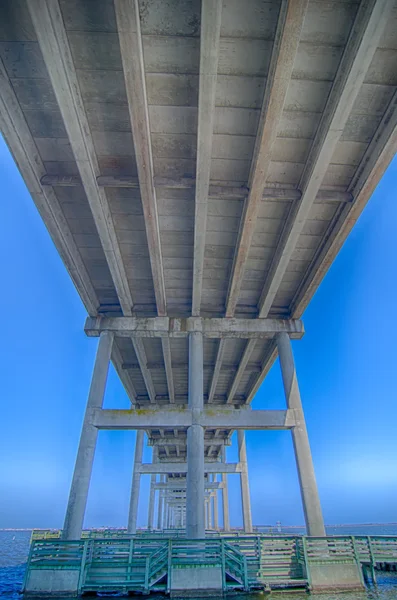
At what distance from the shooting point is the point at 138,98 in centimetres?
675

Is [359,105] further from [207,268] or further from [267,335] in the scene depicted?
[267,335]

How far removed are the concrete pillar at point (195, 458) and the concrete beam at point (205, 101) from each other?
189 inches

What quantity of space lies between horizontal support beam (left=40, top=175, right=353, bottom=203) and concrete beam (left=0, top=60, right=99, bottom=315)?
37cm

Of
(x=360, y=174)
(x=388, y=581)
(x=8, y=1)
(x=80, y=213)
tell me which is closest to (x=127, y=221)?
(x=80, y=213)

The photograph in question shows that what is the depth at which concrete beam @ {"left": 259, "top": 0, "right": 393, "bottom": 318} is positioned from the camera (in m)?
5.65

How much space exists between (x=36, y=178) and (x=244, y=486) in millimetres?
25586

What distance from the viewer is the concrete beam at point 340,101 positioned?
222 inches

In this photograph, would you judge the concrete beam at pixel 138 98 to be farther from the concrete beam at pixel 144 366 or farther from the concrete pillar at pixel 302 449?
the concrete pillar at pixel 302 449

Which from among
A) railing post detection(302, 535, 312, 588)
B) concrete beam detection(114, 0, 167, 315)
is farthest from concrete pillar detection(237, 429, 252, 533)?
concrete beam detection(114, 0, 167, 315)

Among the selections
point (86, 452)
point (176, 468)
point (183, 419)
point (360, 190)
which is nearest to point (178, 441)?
point (176, 468)

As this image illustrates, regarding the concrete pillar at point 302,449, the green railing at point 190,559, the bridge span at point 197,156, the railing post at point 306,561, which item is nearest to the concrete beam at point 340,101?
the bridge span at point 197,156

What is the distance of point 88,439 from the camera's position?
39.7ft

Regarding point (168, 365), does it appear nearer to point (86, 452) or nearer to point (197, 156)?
point (86, 452)

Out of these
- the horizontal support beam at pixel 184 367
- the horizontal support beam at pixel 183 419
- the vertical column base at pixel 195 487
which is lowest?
the vertical column base at pixel 195 487
